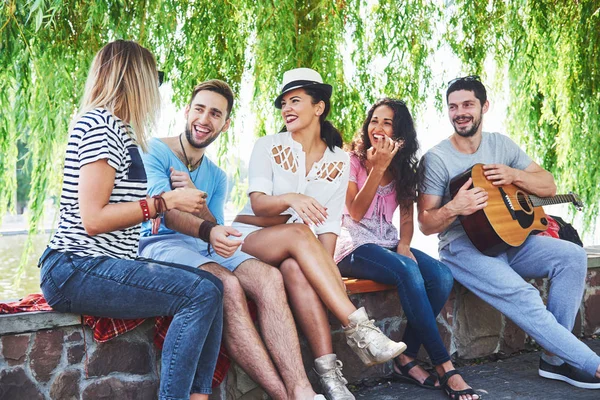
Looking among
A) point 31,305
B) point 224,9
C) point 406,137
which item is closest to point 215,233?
point 31,305

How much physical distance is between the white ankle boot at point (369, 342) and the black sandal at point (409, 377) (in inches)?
22.4

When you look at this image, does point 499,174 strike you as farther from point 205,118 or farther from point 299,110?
point 205,118

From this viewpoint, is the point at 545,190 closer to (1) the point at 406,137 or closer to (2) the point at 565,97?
(1) the point at 406,137

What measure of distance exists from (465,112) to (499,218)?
61 cm

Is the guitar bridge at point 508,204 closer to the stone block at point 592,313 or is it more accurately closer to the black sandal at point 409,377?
the black sandal at point 409,377

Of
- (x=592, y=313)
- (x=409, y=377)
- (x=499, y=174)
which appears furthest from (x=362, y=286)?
(x=592, y=313)

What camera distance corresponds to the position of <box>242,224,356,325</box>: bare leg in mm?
2625

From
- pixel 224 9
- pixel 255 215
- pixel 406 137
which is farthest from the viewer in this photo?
pixel 224 9

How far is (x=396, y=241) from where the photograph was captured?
10.9ft

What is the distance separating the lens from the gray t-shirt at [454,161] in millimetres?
3395

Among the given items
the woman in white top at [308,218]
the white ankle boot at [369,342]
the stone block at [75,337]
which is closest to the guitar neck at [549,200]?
the woman in white top at [308,218]

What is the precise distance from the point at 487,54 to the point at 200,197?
10.0 ft

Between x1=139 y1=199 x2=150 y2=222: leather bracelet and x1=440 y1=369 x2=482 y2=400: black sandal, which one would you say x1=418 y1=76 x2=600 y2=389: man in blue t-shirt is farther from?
x1=139 y1=199 x2=150 y2=222: leather bracelet

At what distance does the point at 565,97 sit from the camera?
4.73 metres
